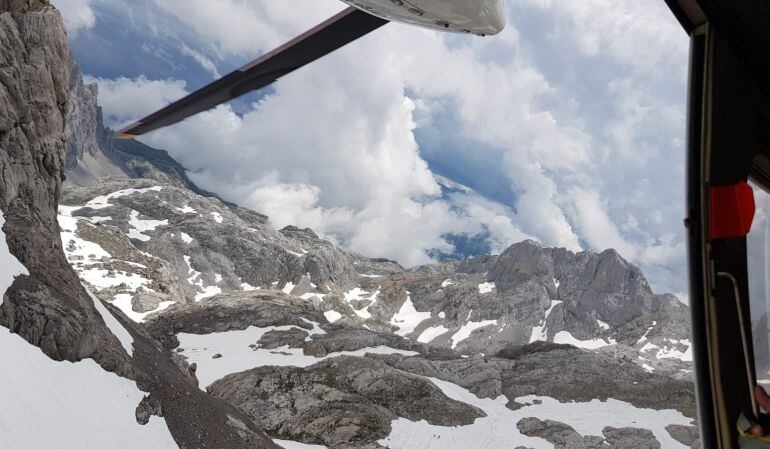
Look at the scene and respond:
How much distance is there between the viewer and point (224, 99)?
7207 mm

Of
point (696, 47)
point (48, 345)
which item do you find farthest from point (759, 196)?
point (48, 345)

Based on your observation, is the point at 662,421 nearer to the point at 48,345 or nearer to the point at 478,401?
the point at 478,401

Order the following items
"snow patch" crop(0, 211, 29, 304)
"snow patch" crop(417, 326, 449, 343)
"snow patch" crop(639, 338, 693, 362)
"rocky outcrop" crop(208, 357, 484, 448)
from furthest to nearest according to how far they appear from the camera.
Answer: "snow patch" crop(417, 326, 449, 343) → "snow patch" crop(639, 338, 693, 362) → "rocky outcrop" crop(208, 357, 484, 448) → "snow patch" crop(0, 211, 29, 304)

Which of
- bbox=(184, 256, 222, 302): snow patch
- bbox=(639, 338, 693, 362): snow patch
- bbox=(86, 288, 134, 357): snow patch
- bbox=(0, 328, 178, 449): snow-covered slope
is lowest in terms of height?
bbox=(0, 328, 178, 449): snow-covered slope

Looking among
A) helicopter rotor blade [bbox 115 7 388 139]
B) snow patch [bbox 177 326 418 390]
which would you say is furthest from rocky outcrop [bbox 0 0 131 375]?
snow patch [bbox 177 326 418 390]

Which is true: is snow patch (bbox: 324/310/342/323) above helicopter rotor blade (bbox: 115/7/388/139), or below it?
above

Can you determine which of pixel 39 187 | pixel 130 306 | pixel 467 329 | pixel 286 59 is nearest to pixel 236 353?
pixel 39 187

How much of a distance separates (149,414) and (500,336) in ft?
576

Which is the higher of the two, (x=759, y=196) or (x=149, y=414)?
(x=759, y=196)

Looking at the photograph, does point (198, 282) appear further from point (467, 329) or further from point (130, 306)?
point (467, 329)

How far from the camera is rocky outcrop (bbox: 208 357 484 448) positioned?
34219mm

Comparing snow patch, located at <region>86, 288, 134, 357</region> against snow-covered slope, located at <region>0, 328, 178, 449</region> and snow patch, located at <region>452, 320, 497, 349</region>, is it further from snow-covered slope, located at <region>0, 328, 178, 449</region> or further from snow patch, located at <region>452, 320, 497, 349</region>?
snow patch, located at <region>452, 320, 497, 349</region>

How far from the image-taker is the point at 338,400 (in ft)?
127

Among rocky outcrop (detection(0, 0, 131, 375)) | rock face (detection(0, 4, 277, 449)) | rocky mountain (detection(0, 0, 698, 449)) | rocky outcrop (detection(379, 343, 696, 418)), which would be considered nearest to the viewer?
rocky mountain (detection(0, 0, 698, 449))
